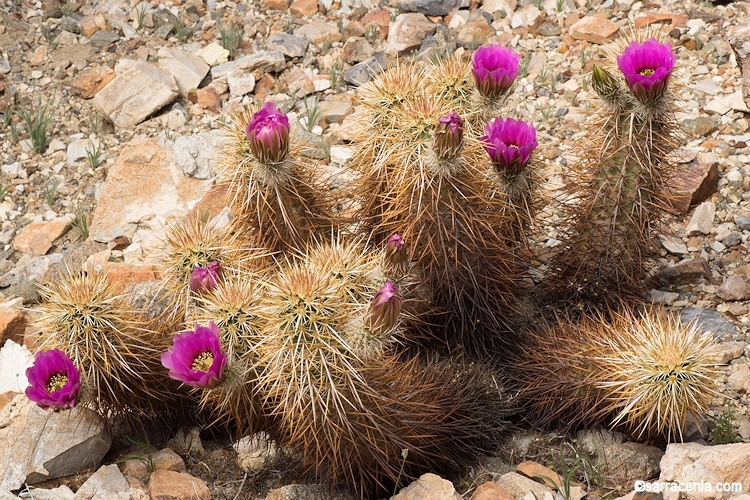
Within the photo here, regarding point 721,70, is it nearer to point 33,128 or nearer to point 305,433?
point 305,433

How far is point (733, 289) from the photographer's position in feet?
14.3

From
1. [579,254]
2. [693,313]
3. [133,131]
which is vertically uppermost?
[579,254]

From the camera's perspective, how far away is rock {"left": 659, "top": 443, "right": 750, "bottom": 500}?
121 inches

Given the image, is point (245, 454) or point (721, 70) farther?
point (721, 70)

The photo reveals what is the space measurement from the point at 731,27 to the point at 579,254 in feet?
9.62

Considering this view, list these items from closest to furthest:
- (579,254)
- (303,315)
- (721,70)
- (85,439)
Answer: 1. (303,315)
2. (85,439)
3. (579,254)
4. (721,70)

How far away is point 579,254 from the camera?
3963mm

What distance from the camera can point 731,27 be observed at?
5973mm

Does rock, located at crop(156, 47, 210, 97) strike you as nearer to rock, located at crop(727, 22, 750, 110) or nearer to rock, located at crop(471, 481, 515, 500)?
rock, located at crop(727, 22, 750, 110)

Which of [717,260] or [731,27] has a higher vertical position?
[731,27]

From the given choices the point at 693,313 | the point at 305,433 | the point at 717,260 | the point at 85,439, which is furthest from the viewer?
the point at 717,260

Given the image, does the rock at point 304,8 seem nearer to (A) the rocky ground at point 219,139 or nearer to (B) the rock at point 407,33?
(A) the rocky ground at point 219,139

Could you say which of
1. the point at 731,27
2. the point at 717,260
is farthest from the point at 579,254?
the point at 731,27

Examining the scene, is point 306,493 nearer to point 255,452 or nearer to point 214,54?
point 255,452
